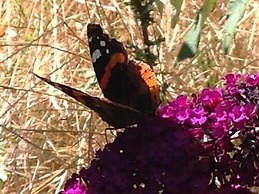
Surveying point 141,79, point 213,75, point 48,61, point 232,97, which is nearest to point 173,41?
point 213,75

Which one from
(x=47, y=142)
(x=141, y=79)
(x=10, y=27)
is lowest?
(x=47, y=142)

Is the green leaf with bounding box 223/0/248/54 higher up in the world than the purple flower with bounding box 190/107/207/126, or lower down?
higher up

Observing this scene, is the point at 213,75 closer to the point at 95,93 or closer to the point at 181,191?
the point at 95,93

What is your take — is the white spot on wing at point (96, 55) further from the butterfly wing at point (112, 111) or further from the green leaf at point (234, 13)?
the green leaf at point (234, 13)

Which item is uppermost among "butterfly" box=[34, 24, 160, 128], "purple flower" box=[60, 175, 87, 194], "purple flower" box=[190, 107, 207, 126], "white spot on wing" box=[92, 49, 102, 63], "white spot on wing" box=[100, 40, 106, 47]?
"white spot on wing" box=[100, 40, 106, 47]

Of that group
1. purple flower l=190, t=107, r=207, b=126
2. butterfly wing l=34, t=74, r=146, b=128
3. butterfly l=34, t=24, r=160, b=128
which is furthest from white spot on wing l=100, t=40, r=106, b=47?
purple flower l=190, t=107, r=207, b=126

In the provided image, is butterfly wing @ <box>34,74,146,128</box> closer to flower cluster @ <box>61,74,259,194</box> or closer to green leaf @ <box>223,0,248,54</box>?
flower cluster @ <box>61,74,259,194</box>
